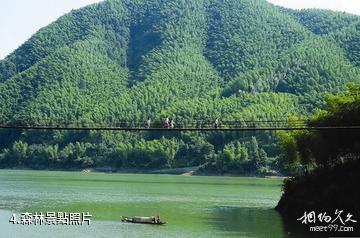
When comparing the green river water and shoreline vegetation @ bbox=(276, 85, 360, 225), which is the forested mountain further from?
shoreline vegetation @ bbox=(276, 85, 360, 225)

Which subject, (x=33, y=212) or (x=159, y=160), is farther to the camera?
(x=159, y=160)

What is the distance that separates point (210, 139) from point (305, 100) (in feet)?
96.3

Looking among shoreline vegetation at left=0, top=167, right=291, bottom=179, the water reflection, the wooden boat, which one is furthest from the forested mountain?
the wooden boat

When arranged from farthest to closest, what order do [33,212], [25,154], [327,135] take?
[25,154], [33,212], [327,135]

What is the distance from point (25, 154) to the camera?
155 m

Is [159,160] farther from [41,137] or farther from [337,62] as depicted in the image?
[337,62]

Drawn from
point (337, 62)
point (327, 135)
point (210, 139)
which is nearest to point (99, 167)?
point (210, 139)
